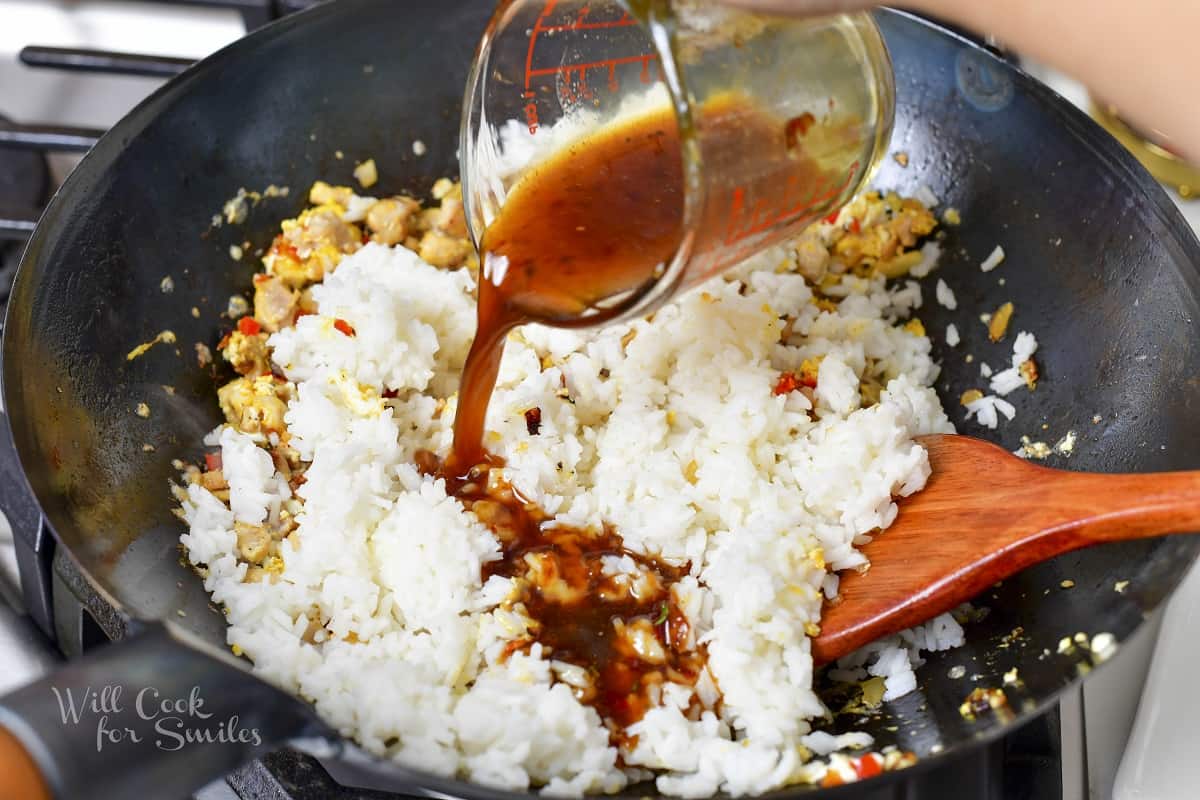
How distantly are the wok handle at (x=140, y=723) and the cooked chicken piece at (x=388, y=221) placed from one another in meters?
1.13

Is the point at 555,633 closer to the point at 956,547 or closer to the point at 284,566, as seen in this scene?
the point at 284,566

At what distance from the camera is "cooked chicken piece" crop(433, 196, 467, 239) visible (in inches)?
89.9

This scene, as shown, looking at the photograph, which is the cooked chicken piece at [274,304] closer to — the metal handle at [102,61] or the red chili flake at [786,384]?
the metal handle at [102,61]

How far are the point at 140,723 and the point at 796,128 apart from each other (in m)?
1.16

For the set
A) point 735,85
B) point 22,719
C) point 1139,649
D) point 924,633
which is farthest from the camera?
point 1139,649

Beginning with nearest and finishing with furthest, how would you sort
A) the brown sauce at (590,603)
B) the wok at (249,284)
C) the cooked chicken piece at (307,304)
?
the wok at (249,284), the brown sauce at (590,603), the cooked chicken piece at (307,304)

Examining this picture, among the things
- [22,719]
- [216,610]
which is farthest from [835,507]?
[22,719]

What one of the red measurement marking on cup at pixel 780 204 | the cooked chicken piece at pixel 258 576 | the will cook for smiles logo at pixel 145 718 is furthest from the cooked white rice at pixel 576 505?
the red measurement marking on cup at pixel 780 204

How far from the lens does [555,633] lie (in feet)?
5.61

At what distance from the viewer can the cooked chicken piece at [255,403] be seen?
1956 mm

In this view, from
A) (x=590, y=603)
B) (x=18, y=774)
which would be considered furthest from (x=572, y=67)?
(x=18, y=774)

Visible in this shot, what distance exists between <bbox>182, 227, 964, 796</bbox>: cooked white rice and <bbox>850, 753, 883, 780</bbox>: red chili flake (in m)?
0.07

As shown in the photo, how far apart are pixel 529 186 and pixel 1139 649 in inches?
52.7

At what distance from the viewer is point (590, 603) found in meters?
1.74
